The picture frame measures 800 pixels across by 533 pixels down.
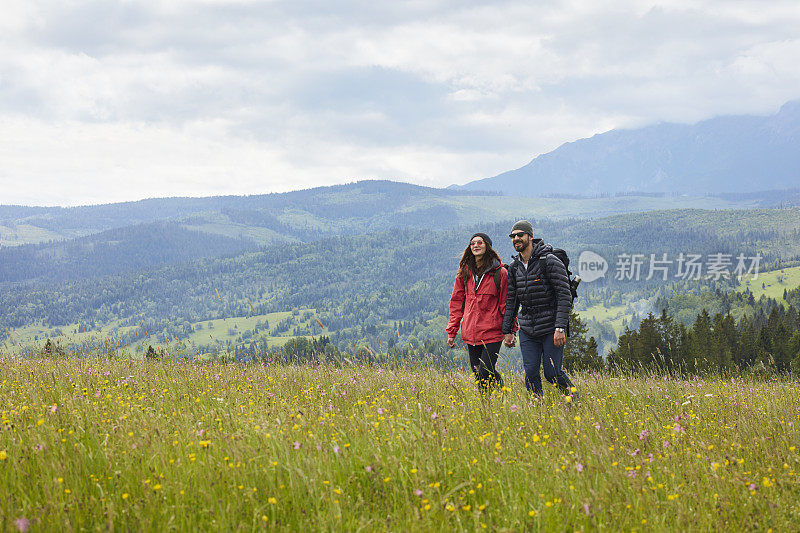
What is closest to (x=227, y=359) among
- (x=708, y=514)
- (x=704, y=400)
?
(x=704, y=400)

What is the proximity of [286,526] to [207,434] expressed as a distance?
1.43 m

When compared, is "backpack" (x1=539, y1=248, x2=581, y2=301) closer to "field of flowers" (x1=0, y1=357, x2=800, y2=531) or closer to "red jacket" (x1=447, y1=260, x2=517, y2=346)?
"red jacket" (x1=447, y1=260, x2=517, y2=346)

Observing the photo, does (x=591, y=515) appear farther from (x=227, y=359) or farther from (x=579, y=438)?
(x=227, y=359)

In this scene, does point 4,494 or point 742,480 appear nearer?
point 4,494

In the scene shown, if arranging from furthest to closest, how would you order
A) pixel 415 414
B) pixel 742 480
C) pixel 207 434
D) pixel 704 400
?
pixel 704 400 → pixel 415 414 → pixel 207 434 → pixel 742 480

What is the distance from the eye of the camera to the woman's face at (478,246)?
21.4 ft

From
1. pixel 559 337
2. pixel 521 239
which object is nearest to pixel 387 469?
pixel 559 337

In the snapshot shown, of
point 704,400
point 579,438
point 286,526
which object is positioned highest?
point 286,526

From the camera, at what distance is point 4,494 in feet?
9.41

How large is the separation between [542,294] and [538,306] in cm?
16

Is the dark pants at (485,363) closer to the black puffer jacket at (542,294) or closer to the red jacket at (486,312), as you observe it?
the red jacket at (486,312)

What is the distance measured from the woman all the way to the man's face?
0.35 m

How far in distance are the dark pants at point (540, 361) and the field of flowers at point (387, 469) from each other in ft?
2.96

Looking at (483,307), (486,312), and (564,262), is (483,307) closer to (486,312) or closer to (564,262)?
(486,312)
